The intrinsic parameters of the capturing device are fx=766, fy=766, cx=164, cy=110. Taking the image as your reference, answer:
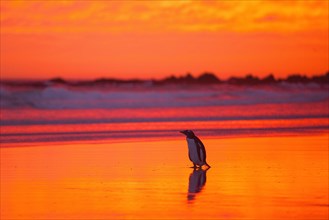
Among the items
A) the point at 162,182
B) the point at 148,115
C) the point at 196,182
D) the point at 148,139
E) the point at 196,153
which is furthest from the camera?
the point at 148,115

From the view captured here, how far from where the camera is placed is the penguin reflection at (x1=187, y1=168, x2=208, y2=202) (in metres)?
9.01

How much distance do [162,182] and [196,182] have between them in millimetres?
455

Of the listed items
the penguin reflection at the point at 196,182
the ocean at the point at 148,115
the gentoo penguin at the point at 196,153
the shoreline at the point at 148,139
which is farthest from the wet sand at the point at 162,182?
the ocean at the point at 148,115

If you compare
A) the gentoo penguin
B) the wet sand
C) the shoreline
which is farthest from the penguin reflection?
the shoreline

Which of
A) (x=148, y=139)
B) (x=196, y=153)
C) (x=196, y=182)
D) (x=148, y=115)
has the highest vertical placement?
(x=148, y=115)

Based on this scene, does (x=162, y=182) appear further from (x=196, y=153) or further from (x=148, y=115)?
(x=148, y=115)

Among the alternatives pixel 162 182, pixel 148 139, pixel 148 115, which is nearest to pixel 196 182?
pixel 162 182

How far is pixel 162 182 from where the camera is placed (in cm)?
991

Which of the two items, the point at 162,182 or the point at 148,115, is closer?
the point at 162,182

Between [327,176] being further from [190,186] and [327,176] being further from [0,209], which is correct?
[0,209]

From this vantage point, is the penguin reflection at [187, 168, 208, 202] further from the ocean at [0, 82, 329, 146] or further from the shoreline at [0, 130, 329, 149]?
the ocean at [0, 82, 329, 146]

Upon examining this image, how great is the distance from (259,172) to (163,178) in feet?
4.67

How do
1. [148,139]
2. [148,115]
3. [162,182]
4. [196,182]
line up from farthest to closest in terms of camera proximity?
[148,115], [148,139], [196,182], [162,182]

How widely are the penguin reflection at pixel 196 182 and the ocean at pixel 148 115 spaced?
562 cm
